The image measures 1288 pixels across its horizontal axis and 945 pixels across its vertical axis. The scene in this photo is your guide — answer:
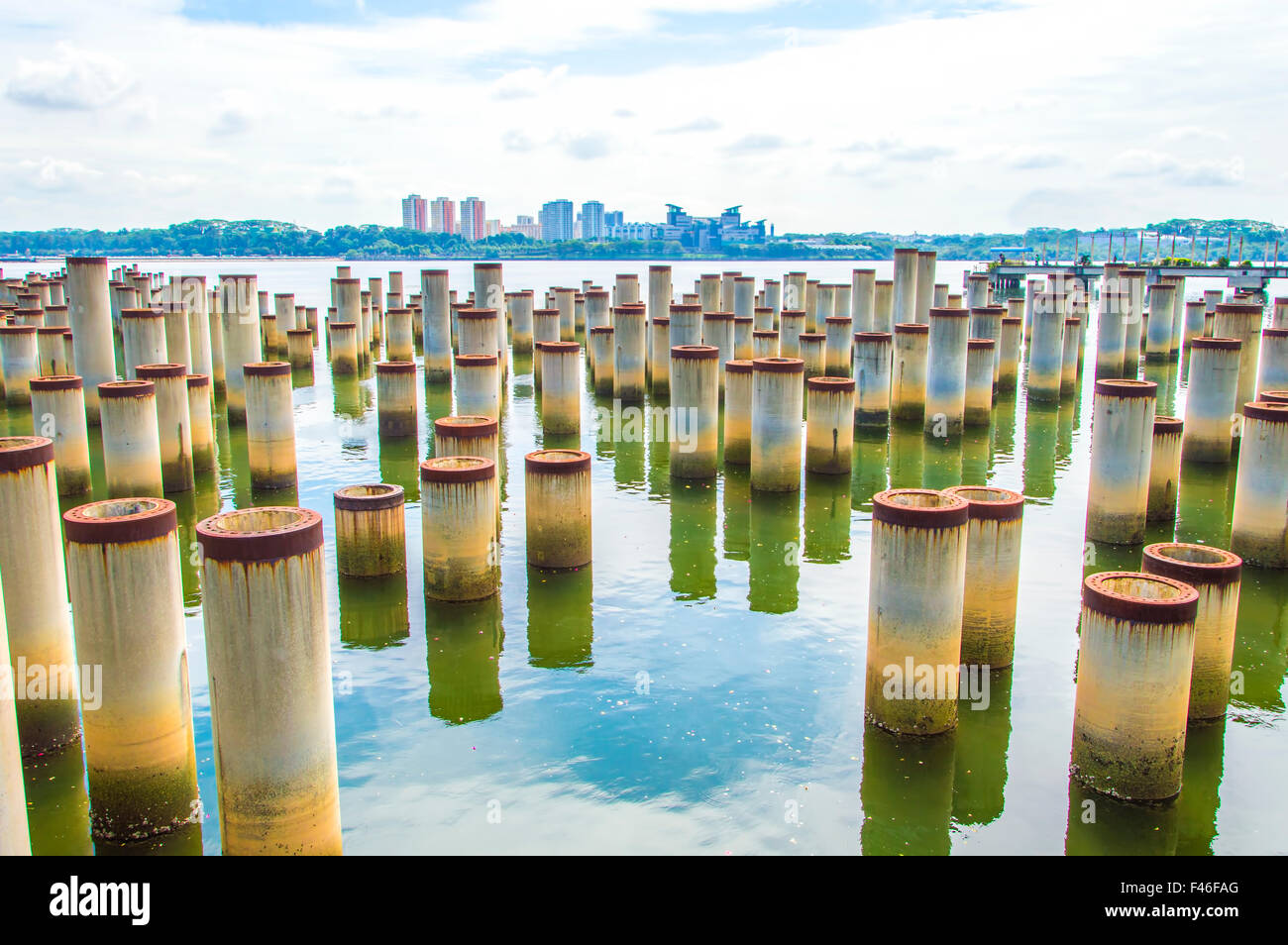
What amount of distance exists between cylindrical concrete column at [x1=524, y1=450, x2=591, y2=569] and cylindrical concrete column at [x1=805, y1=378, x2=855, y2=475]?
269 inches

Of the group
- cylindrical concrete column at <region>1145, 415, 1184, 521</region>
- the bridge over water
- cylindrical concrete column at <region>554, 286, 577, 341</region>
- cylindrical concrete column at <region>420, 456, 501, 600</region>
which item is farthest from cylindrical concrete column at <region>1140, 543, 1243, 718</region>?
the bridge over water

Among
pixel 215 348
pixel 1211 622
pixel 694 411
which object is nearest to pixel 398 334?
pixel 215 348

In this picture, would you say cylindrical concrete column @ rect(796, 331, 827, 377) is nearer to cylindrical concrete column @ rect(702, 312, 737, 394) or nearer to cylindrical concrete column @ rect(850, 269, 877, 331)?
cylindrical concrete column @ rect(702, 312, 737, 394)

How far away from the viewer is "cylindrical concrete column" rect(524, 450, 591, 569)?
1519cm

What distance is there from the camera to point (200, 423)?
21.2 m

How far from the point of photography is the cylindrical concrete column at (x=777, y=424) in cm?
1947

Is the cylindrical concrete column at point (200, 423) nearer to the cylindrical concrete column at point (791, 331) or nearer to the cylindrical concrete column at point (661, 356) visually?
the cylindrical concrete column at point (661, 356)

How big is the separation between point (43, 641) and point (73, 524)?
2220 millimetres

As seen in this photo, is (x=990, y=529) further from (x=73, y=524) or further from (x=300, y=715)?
(x=73, y=524)

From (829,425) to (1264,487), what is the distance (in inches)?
303

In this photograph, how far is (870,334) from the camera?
24.6 meters

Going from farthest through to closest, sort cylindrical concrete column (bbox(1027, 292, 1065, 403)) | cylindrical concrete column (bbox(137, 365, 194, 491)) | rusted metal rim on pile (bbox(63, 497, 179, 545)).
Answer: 1. cylindrical concrete column (bbox(1027, 292, 1065, 403))
2. cylindrical concrete column (bbox(137, 365, 194, 491))
3. rusted metal rim on pile (bbox(63, 497, 179, 545))

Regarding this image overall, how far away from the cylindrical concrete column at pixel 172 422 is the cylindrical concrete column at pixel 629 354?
11.4m
